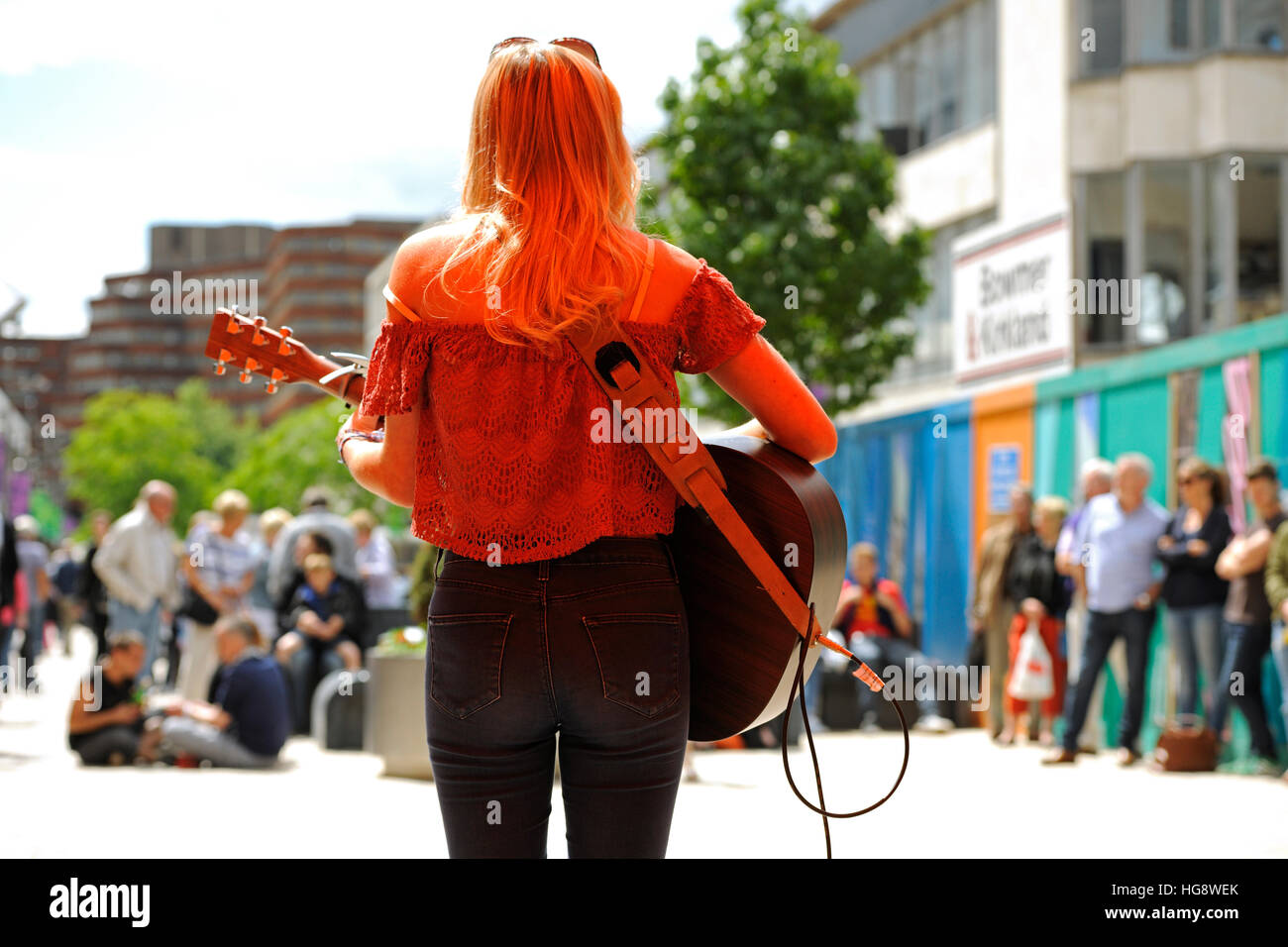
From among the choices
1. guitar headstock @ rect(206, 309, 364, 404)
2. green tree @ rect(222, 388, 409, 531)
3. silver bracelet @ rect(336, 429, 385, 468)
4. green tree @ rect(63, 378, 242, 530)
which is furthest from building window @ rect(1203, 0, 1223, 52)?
green tree @ rect(63, 378, 242, 530)

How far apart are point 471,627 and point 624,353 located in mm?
463

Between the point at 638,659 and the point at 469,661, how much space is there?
0.81ft

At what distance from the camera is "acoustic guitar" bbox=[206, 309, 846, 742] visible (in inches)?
99.5

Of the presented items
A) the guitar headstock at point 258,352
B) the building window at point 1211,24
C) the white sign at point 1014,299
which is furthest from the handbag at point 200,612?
the building window at point 1211,24

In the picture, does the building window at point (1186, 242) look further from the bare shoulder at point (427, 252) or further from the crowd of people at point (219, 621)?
the bare shoulder at point (427, 252)

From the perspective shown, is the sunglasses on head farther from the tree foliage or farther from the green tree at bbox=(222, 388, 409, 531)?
the green tree at bbox=(222, 388, 409, 531)

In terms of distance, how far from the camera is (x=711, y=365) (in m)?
2.52

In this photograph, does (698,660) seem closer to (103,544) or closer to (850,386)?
(103,544)

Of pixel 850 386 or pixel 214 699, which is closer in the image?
pixel 214 699

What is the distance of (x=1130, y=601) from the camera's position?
11.5m

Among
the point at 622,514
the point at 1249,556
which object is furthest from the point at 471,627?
the point at 1249,556

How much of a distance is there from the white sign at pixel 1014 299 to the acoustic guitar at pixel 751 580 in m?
15.0

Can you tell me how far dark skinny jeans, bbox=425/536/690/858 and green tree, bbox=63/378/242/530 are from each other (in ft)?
365

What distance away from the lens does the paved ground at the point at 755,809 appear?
726 cm
